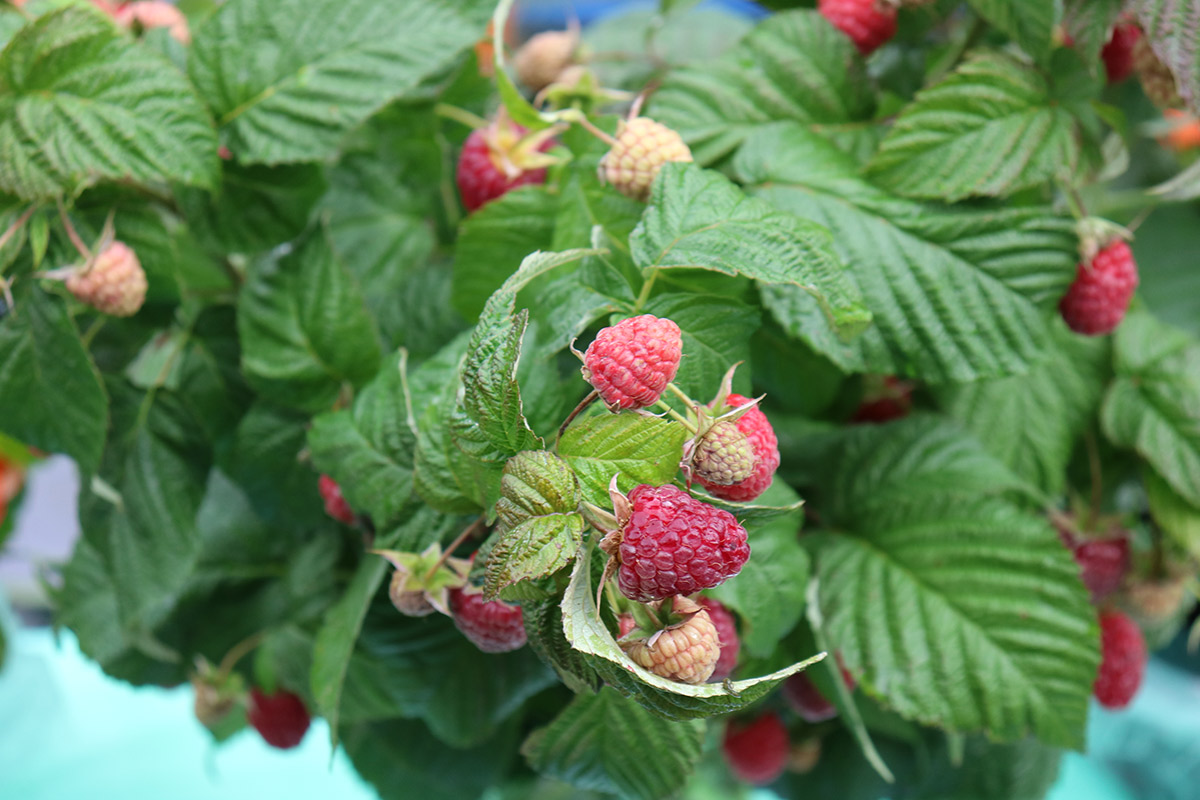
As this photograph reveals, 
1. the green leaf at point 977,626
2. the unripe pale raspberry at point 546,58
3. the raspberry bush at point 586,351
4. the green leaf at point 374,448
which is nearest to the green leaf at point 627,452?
the raspberry bush at point 586,351

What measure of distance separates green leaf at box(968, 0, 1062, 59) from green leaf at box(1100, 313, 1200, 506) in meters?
0.19

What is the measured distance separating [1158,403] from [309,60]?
48 centimetres

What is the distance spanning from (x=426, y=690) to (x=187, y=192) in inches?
10.7

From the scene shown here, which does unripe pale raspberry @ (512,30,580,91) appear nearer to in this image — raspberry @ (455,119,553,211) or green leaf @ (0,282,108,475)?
raspberry @ (455,119,553,211)

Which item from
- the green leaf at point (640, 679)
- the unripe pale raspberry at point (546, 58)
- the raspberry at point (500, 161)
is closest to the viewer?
the green leaf at point (640, 679)

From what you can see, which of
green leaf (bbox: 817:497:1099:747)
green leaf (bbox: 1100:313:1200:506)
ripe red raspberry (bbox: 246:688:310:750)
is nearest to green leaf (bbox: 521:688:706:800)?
green leaf (bbox: 817:497:1099:747)

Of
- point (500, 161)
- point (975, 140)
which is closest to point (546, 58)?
point (500, 161)

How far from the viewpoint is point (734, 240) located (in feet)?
1.03

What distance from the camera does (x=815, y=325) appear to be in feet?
1.25

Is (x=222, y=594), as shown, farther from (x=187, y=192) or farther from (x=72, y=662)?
(x=72, y=662)

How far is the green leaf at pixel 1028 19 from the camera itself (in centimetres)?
41

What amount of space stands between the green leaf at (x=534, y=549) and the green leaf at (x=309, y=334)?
0.71ft

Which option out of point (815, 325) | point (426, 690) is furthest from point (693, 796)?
point (815, 325)

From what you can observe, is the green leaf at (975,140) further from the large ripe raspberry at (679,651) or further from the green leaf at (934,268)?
the large ripe raspberry at (679,651)
